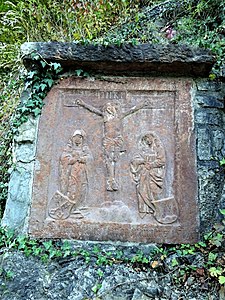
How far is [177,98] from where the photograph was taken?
3.39 metres

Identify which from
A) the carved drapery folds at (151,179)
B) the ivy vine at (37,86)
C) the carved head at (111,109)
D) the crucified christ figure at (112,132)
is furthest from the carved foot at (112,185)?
the ivy vine at (37,86)

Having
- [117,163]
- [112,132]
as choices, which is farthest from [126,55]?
[117,163]

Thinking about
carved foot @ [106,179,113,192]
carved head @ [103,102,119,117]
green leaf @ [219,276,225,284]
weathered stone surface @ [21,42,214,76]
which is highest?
weathered stone surface @ [21,42,214,76]

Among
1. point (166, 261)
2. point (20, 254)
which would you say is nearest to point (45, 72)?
point (20, 254)

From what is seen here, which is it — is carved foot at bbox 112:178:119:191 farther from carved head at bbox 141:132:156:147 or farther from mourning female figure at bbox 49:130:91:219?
carved head at bbox 141:132:156:147

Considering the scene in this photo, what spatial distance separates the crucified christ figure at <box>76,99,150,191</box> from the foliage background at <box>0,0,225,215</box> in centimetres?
94

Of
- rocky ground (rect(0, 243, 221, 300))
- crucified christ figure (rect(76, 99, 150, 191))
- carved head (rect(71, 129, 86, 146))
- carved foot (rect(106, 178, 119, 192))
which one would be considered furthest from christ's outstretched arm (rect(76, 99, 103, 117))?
rocky ground (rect(0, 243, 221, 300))

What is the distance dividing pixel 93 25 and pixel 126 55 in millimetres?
1836

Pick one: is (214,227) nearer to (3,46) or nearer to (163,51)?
(163,51)

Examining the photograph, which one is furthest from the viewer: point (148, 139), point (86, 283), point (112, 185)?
point (148, 139)

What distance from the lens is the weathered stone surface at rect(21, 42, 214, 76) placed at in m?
3.31

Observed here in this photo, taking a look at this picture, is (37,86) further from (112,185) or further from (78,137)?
(112,185)

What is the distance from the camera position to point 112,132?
10.9 feet

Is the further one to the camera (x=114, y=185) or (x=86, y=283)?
(x=114, y=185)
